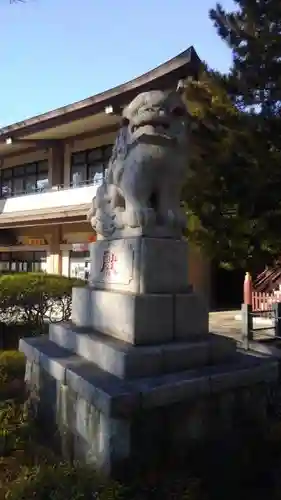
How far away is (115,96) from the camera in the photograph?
41.9 feet

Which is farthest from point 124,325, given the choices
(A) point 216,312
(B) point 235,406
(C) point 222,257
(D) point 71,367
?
(A) point 216,312

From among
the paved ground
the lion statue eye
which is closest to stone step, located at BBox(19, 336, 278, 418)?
the lion statue eye

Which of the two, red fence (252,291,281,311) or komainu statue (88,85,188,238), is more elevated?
komainu statue (88,85,188,238)

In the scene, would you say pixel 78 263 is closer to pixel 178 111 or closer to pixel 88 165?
pixel 88 165

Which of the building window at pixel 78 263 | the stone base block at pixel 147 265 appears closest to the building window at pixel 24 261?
the building window at pixel 78 263

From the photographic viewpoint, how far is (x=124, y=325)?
12.3ft

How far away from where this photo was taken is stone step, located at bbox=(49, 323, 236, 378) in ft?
11.1

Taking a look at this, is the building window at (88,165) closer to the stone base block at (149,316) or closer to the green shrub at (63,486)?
the stone base block at (149,316)

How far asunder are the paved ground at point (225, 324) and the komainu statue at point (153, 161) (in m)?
5.30

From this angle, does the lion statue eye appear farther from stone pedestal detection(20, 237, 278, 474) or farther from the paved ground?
the paved ground

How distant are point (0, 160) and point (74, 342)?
19.6 m

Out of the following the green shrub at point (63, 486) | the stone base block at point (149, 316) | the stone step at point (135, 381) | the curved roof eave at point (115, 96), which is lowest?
the green shrub at point (63, 486)

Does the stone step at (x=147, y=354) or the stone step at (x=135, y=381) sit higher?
the stone step at (x=147, y=354)

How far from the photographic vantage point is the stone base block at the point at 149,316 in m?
3.63
